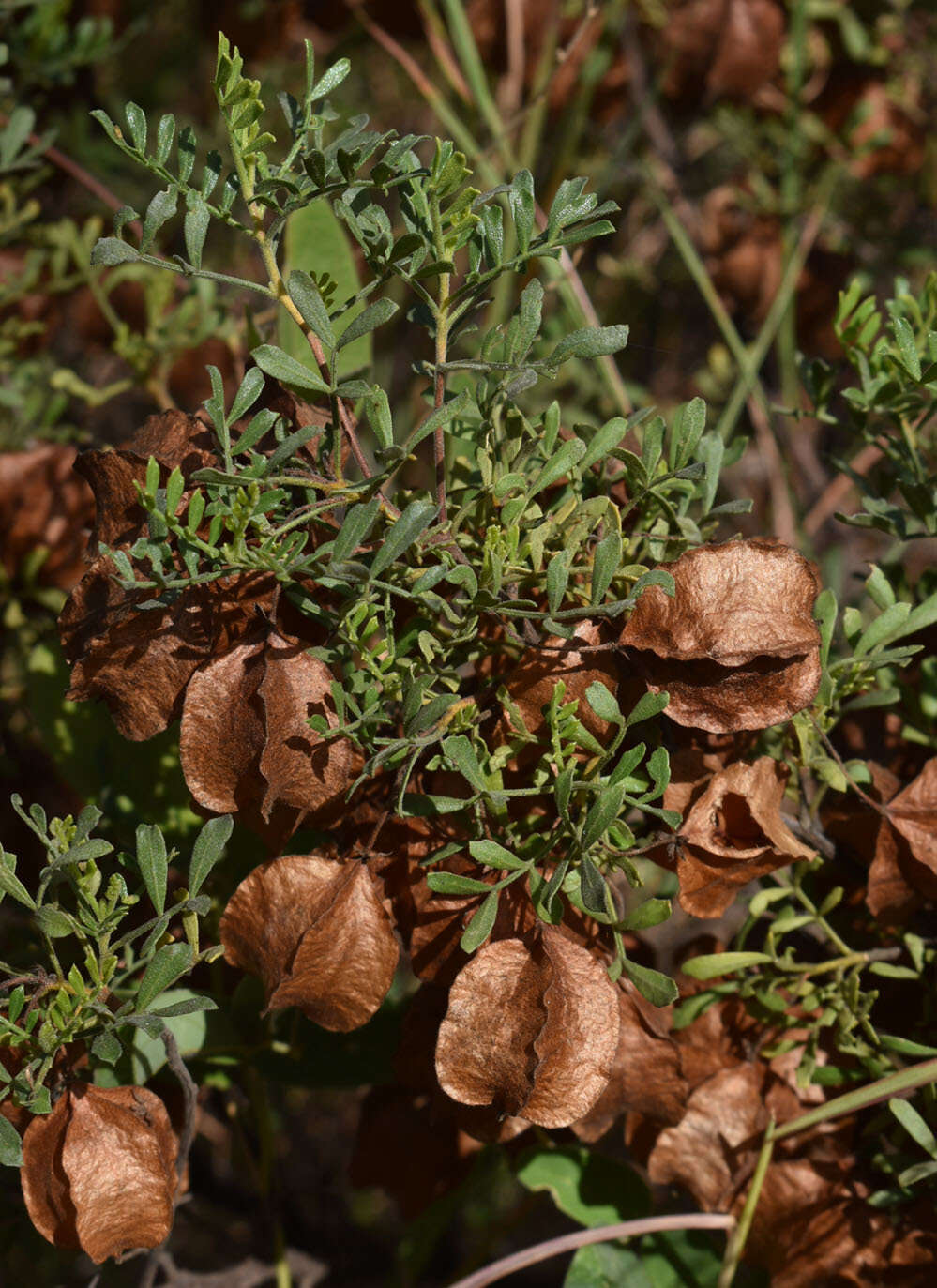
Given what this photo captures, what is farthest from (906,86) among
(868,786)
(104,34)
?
(868,786)

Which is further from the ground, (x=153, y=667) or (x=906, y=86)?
(x=153, y=667)

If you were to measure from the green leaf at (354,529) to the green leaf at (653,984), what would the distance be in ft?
0.70

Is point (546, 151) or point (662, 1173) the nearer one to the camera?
point (662, 1173)

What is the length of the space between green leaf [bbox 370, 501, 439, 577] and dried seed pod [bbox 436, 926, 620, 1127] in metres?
0.17

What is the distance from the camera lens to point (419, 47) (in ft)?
5.19

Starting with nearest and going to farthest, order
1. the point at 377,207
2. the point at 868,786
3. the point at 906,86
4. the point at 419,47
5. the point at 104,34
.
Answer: the point at 377,207 < the point at 868,786 < the point at 104,34 < the point at 906,86 < the point at 419,47

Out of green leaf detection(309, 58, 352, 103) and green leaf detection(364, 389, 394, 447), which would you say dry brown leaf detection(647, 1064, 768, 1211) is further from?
green leaf detection(309, 58, 352, 103)

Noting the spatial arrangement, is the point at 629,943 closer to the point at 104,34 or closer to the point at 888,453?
the point at 888,453

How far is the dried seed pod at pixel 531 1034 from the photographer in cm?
48

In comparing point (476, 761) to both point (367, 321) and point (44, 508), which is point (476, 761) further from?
point (44, 508)

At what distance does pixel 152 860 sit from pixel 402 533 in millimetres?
183

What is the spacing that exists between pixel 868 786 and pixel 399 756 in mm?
268

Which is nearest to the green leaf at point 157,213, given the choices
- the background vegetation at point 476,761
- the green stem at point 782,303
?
the background vegetation at point 476,761

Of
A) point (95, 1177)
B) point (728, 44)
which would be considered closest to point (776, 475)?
point (728, 44)
